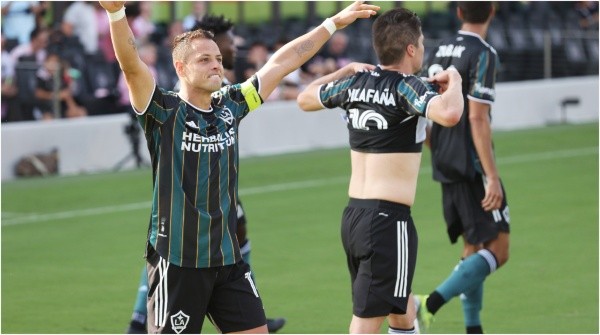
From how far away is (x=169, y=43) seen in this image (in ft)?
72.1

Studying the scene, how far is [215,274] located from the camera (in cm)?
665

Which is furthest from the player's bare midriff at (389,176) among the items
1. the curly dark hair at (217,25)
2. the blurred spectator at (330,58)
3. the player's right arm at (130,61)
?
the blurred spectator at (330,58)

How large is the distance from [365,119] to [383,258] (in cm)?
79

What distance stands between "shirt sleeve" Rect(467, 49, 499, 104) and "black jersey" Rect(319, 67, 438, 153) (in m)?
1.72

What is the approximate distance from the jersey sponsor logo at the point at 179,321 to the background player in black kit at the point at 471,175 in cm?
276

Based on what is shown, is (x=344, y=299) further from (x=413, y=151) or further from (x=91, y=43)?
(x=91, y=43)

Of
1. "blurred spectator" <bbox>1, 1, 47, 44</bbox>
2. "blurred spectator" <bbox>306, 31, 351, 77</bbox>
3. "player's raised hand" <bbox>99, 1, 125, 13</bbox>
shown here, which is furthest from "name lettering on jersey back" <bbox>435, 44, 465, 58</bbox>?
"blurred spectator" <bbox>306, 31, 351, 77</bbox>

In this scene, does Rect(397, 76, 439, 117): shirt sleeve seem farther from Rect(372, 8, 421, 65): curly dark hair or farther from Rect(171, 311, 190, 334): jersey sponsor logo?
Rect(171, 311, 190, 334): jersey sponsor logo

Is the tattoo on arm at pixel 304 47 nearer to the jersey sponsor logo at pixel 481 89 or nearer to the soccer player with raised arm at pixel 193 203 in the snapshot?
the soccer player with raised arm at pixel 193 203

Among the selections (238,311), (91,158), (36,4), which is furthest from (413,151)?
(36,4)

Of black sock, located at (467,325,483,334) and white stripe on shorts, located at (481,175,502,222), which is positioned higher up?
white stripe on shorts, located at (481,175,502,222)

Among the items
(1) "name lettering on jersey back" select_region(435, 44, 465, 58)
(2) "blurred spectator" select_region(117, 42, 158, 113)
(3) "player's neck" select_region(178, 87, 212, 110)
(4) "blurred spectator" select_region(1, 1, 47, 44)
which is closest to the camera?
(3) "player's neck" select_region(178, 87, 212, 110)

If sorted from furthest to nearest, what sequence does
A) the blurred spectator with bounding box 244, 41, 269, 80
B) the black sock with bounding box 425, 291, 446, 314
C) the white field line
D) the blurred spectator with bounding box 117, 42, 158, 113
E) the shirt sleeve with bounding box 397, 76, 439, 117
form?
the blurred spectator with bounding box 244, 41, 269, 80 → the blurred spectator with bounding box 117, 42, 158, 113 → the white field line → the black sock with bounding box 425, 291, 446, 314 → the shirt sleeve with bounding box 397, 76, 439, 117

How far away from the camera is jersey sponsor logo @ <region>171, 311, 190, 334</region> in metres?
6.62
